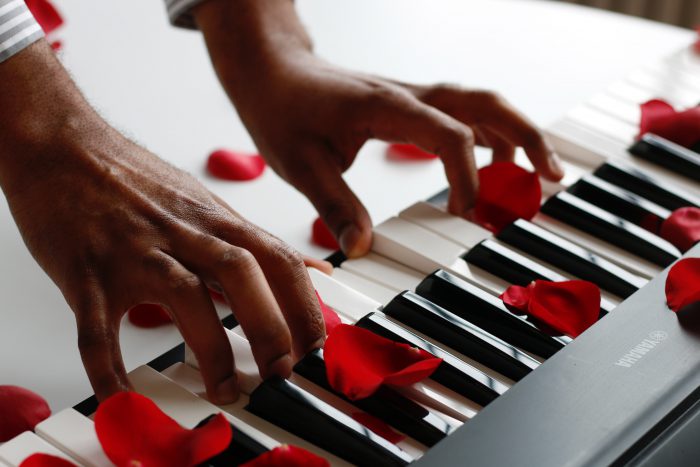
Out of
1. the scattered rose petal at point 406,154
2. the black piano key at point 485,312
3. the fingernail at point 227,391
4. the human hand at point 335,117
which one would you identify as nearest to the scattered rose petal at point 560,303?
the black piano key at point 485,312

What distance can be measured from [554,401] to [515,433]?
70mm

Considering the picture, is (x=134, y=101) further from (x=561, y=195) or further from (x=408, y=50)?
(x=561, y=195)

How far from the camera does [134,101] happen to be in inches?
80.2

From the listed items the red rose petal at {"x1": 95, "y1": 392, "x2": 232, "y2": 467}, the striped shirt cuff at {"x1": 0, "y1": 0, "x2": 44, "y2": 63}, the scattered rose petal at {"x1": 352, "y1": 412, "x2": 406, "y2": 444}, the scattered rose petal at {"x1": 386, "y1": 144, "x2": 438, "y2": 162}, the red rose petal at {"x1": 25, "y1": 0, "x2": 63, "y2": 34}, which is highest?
the striped shirt cuff at {"x1": 0, "y1": 0, "x2": 44, "y2": 63}

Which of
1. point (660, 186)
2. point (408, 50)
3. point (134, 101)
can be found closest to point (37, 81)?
point (134, 101)

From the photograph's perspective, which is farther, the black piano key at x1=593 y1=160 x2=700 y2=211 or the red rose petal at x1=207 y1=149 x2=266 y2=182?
the red rose petal at x1=207 y1=149 x2=266 y2=182

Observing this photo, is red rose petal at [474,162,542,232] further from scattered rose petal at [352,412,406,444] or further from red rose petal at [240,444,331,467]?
red rose petal at [240,444,331,467]

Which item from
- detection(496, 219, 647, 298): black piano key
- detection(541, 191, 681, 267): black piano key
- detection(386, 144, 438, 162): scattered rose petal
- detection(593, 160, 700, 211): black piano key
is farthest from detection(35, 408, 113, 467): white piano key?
detection(386, 144, 438, 162): scattered rose petal

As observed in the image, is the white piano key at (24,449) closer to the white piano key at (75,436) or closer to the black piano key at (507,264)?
the white piano key at (75,436)

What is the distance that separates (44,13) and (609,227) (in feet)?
3.96

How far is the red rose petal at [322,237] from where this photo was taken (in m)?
1.63

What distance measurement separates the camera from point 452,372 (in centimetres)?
115

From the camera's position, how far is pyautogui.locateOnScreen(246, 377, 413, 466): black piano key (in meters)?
1.03

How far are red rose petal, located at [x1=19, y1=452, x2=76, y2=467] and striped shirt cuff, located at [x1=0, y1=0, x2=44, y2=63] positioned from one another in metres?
0.56
